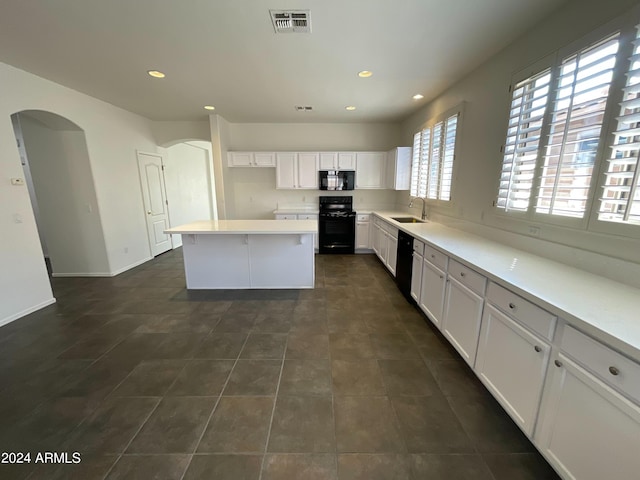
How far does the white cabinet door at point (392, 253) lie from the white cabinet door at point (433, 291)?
99 centimetres

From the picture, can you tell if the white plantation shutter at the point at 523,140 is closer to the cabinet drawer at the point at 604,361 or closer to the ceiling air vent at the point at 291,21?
the cabinet drawer at the point at 604,361

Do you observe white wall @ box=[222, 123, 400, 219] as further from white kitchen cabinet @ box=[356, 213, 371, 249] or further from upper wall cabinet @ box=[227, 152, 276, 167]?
white kitchen cabinet @ box=[356, 213, 371, 249]

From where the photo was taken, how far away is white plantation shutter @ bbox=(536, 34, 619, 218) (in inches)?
62.4

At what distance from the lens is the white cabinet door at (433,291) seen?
2.44 m

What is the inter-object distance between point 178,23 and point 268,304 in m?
2.89

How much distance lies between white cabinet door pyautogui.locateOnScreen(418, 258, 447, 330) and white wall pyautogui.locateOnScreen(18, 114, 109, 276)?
486 cm

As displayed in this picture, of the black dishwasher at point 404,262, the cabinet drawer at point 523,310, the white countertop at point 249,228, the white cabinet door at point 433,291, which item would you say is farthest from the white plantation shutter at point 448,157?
the cabinet drawer at point 523,310

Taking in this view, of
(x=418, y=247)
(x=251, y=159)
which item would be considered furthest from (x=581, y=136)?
(x=251, y=159)

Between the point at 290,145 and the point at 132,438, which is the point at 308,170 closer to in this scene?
the point at 290,145

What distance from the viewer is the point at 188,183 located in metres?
6.65

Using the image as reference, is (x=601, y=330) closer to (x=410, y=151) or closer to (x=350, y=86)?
(x=350, y=86)

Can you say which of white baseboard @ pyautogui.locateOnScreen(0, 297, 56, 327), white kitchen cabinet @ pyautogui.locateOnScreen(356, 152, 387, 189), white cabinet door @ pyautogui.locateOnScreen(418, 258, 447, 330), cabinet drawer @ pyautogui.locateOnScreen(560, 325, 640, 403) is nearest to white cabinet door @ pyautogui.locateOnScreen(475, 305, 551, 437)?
cabinet drawer @ pyautogui.locateOnScreen(560, 325, 640, 403)

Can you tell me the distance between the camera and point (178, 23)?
209cm

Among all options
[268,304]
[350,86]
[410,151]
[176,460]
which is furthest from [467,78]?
[176,460]
